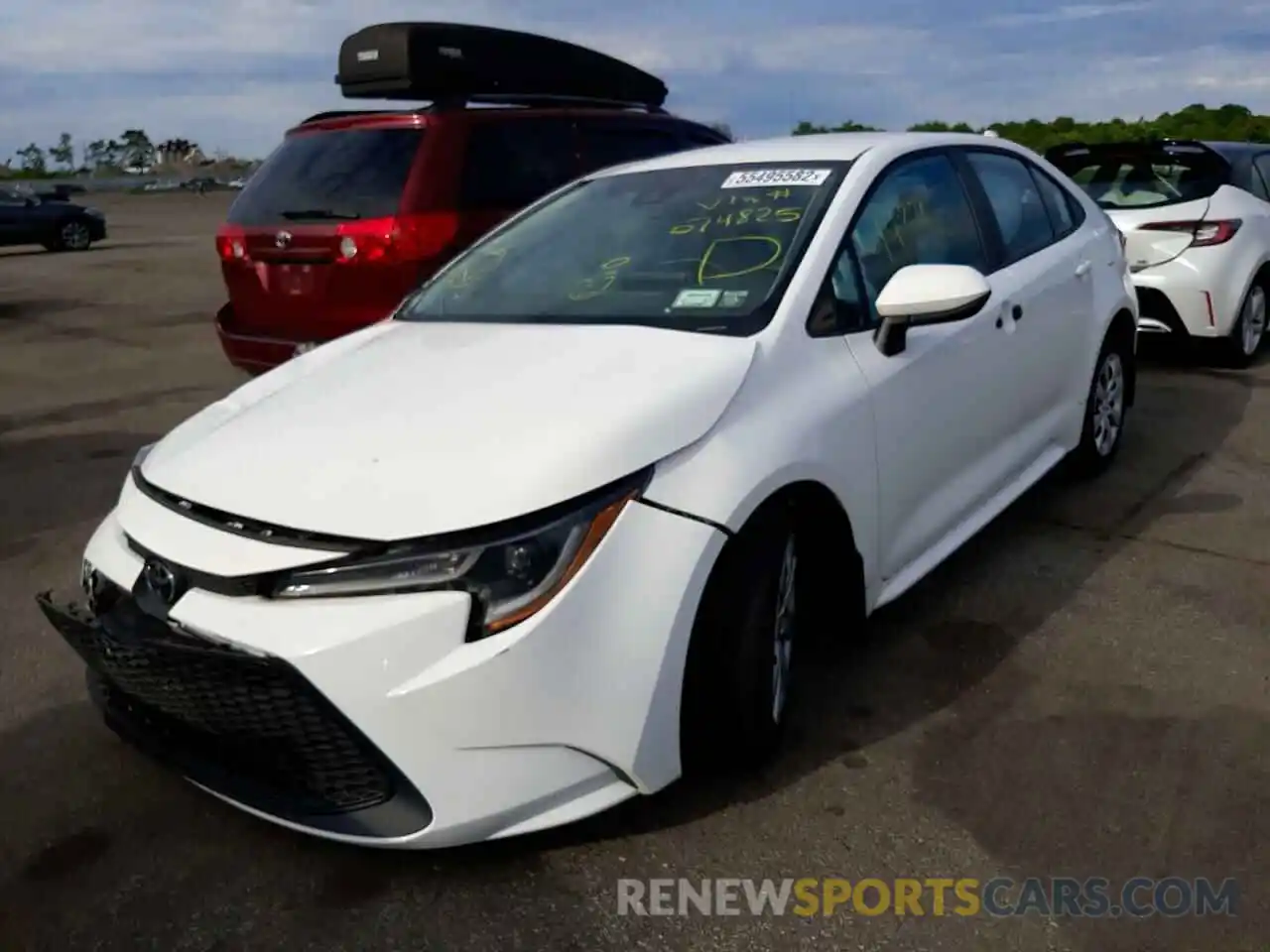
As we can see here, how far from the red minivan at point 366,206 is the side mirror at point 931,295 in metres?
2.94

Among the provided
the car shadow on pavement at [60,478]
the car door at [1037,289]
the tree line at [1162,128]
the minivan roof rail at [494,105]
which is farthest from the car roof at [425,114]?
the tree line at [1162,128]

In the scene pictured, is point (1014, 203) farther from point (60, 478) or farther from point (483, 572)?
point (60, 478)

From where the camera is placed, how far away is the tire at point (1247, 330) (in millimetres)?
7617

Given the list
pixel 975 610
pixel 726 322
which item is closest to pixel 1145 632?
pixel 975 610

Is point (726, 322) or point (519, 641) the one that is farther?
point (726, 322)

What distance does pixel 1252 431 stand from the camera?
6.21m

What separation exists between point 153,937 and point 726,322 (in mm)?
1883

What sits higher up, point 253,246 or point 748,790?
point 253,246

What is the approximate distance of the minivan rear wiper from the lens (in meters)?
5.71

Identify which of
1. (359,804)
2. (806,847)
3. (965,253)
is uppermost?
(965,253)

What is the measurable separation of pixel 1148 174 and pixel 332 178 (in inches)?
199

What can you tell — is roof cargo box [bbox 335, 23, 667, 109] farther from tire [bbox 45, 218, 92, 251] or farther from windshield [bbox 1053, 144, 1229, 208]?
tire [bbox 45, 218, 92, 251]

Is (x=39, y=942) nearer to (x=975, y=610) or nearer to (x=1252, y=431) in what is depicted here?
(x=975, y=610)

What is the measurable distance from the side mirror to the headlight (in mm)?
1250
